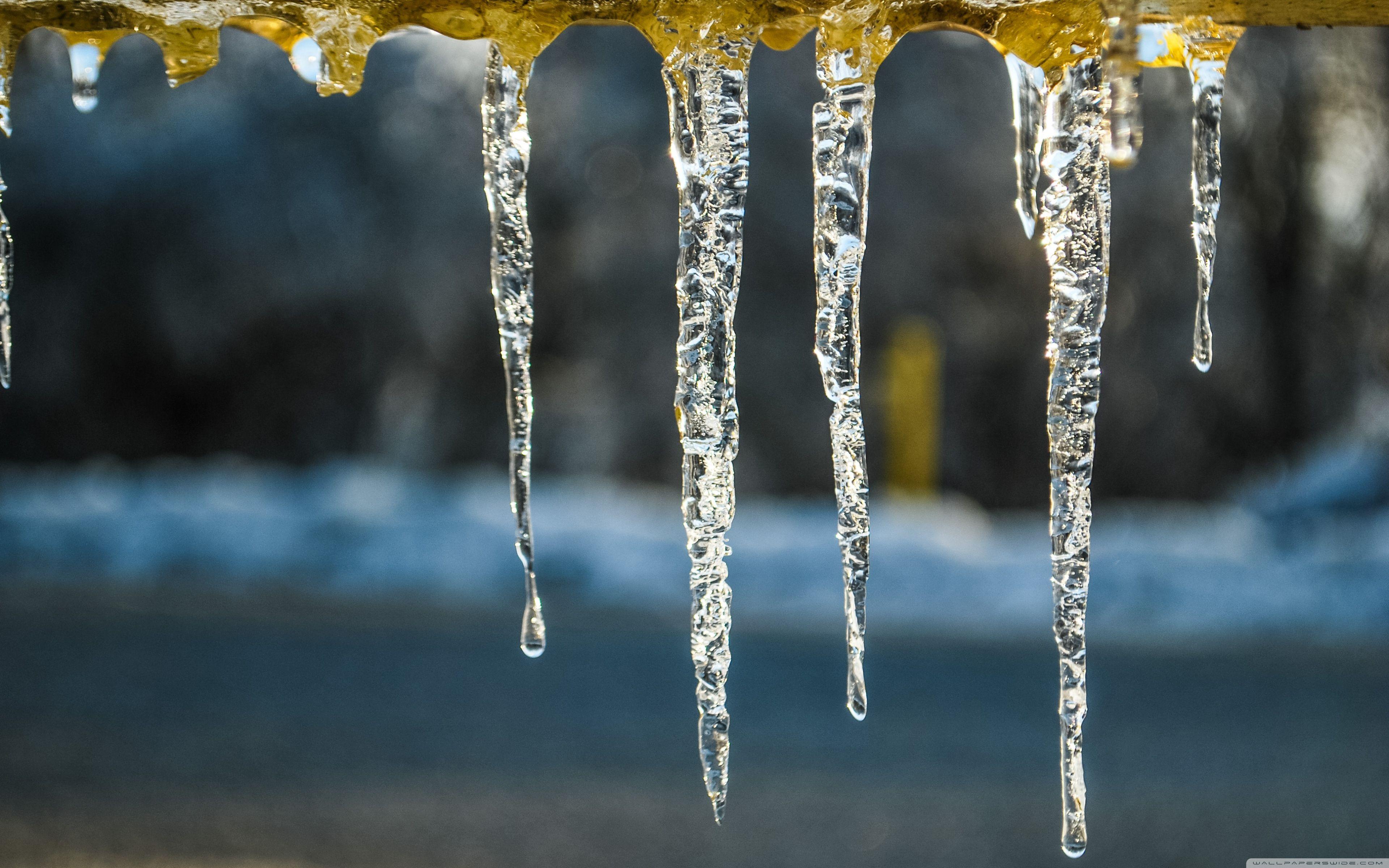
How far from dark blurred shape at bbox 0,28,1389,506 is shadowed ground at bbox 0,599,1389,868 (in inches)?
137

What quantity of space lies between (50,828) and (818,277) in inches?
102

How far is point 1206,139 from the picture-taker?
1.33 metres

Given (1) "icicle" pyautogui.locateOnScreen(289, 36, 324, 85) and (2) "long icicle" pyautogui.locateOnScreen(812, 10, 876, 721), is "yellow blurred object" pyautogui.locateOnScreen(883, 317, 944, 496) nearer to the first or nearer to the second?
(2) "long icicle" pyautogui.locateOnScreen(812, 10, 876, 721)

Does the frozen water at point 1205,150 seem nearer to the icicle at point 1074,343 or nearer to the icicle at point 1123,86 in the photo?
the icicle at point 1074,343

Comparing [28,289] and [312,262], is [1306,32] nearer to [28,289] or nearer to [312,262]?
[312,262]

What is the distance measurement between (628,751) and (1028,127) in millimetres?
2377

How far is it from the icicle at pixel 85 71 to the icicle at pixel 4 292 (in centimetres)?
16

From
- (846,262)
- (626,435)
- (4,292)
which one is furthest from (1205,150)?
(626,435)

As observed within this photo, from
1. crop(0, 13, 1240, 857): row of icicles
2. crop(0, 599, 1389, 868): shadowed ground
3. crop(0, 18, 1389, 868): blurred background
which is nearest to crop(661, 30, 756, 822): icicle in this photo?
crop(0, 13, 1240, 857): row of icicles

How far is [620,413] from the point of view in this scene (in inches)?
300

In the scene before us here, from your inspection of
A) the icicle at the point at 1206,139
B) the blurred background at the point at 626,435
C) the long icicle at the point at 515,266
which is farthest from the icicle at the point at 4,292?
the blurred background at the point at 626,435

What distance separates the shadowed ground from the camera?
2676mm

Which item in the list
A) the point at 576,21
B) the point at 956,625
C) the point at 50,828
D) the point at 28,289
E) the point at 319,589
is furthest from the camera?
the point at 28,289

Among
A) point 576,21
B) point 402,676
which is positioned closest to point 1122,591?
point 402,676
